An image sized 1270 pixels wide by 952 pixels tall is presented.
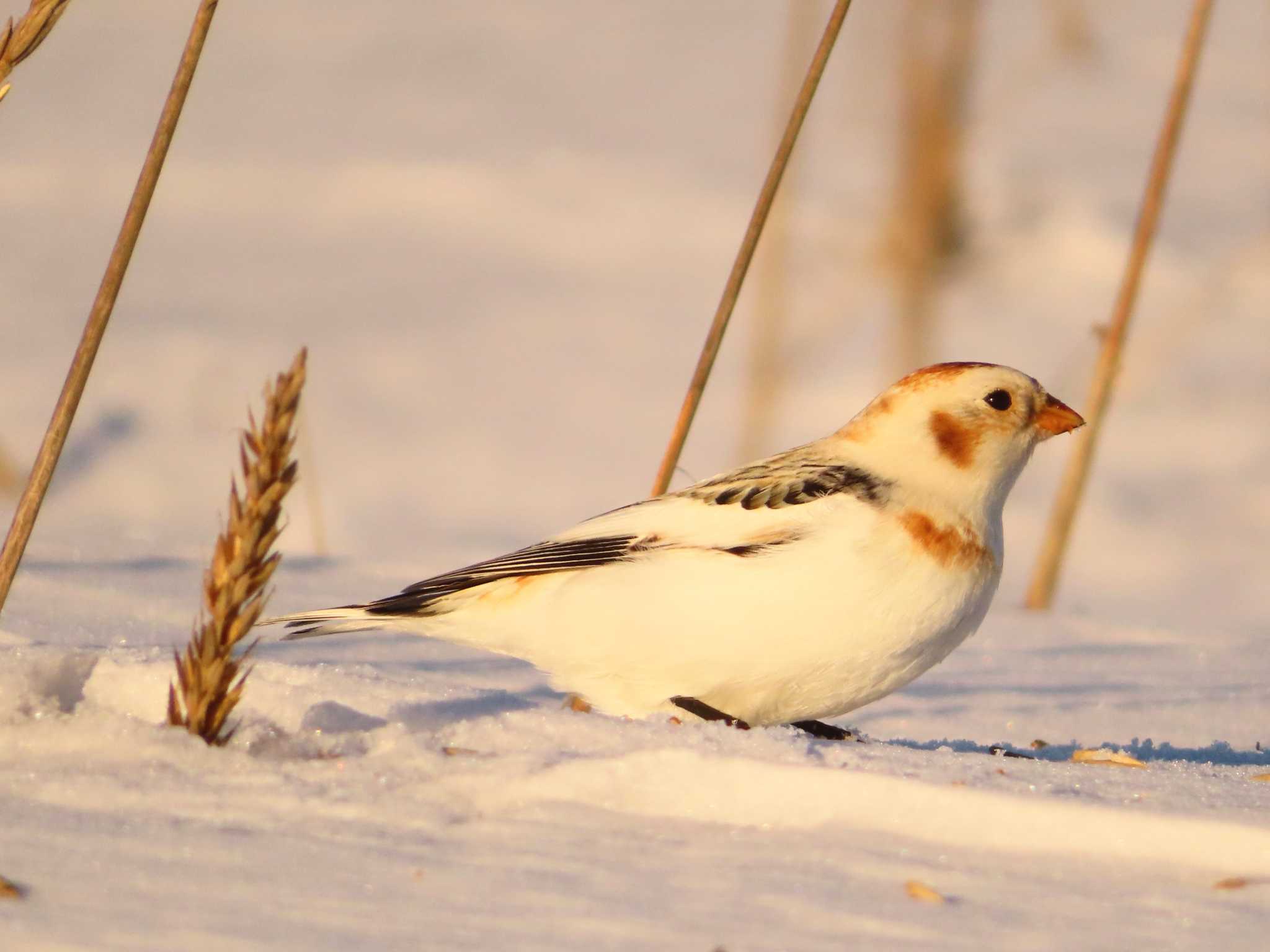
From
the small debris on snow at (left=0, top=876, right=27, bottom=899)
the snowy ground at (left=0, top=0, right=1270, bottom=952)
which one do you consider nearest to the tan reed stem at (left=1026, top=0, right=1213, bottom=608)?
the snowy ground at (left=0, top=0, right=1270, bottom=952)

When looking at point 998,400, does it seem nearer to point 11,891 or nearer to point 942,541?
point 942,541

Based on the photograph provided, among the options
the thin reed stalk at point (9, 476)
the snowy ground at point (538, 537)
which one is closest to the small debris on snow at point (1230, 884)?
the snowy ground at point (538, 537)

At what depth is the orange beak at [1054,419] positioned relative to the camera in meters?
3.35

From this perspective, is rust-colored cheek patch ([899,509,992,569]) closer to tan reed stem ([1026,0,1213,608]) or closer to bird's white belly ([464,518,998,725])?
bird's white belly ([464,518,998,725])

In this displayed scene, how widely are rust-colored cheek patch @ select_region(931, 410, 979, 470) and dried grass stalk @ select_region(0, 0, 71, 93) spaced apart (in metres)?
1.72

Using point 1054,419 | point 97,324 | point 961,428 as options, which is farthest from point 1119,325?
point 97,324

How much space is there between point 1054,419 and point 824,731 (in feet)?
2.56

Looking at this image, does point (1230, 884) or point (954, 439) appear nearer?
point (1230, 884)

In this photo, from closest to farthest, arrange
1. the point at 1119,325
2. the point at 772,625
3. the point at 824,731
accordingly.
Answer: the point at 772,625 < the point at 824,731 < the point at 1119,325

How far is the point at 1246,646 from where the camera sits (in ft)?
15.0

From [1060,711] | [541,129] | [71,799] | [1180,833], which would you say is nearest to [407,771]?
[71,799]

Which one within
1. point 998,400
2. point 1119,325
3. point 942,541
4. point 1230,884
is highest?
point 1119,325

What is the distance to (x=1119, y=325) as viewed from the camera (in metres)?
4.82

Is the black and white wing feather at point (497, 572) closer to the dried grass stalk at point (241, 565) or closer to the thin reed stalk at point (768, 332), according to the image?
the dried grass stalk at point (241, 565)
